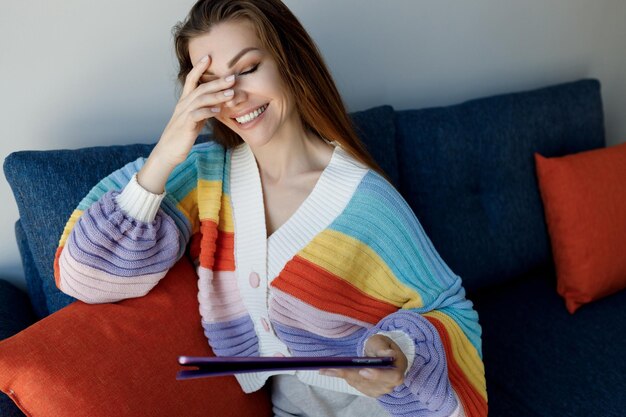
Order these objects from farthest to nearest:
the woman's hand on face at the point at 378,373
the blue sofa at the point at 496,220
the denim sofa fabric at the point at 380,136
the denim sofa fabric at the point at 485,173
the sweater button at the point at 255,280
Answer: the denim sofa fabric at the point at 485,173 < the denim sofa fabric at the point at 380,136 < the blue sofa at the point at 496,220 < the sweater button at the point at 255,280 < the woman's hand on face at the point at 378,373

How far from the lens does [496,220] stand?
6.10 feet

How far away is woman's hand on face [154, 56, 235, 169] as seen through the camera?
1099 millimetres

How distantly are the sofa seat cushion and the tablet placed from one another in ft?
2.75

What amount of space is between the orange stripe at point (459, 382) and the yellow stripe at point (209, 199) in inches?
17.9

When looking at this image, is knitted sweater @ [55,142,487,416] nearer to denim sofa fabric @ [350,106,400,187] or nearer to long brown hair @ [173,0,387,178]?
long brown hair @ [173,0,387,178]

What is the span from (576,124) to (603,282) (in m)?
0.53

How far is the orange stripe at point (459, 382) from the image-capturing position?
1.08m

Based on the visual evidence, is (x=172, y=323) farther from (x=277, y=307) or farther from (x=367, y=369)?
(x=367, y=369)

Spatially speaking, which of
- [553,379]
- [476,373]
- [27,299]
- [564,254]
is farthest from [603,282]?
[27,299]

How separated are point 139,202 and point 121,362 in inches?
11.0

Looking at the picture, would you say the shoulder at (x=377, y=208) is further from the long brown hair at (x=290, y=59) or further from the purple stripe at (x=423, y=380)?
the purple stripe at (x=423, y=380)

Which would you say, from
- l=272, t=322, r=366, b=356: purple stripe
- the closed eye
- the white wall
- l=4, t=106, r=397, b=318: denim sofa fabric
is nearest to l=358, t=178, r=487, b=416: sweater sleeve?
l=272, t=322, r=366, b=356: purple stripe

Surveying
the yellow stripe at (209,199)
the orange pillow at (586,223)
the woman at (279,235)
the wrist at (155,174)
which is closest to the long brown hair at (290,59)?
the woman at (279,235)

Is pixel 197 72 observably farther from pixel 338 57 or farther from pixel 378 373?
pixel 338 57
